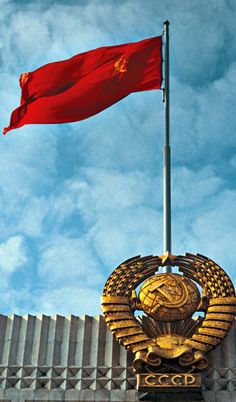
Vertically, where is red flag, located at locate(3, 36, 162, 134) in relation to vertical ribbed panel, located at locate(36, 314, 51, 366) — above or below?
above

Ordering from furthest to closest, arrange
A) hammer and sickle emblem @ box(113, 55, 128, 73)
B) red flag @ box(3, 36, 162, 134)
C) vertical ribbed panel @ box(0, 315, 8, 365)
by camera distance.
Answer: hammer and sickle emblem @ box(113, 55, 128, 73), red flag @ box(3, 36, 162, 134), vertical ribbed panel @ box(0, 315, 8, 365)

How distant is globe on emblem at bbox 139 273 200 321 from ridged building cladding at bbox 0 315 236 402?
1621 mm

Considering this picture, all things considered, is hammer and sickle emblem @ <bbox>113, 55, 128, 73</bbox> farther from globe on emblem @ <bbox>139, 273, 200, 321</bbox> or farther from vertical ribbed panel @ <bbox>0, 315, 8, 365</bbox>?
vertical ribbed panel @ <bbox>0, 315, 8, 365</bbox>

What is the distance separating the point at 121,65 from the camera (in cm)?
3019

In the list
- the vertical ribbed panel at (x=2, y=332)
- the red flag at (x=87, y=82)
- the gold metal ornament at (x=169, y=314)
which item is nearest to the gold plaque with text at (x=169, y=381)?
the gold metal ornament at (x=169, y=314)

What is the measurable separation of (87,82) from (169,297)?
912cm

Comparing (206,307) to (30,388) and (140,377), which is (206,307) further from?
(30,388)

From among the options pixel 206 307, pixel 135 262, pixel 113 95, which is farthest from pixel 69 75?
pixel 206 307

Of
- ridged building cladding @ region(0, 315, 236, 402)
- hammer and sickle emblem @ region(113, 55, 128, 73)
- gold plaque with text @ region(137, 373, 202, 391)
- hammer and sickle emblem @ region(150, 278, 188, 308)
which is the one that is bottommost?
gold plaque with text @ region(137, 373, 202, 391)

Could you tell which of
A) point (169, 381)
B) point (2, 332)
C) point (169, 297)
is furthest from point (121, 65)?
point (169, 381)

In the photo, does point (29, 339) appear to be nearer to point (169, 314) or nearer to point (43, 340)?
point (43, 340)

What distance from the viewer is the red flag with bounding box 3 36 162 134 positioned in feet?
96.9

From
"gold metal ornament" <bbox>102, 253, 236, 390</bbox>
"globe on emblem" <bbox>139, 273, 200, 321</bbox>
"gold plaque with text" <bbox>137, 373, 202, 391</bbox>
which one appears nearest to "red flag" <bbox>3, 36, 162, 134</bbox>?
"gold metal ornament" <bbox>102, 253, 236, 390</bbox>

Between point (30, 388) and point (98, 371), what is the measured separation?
2.12 metres
